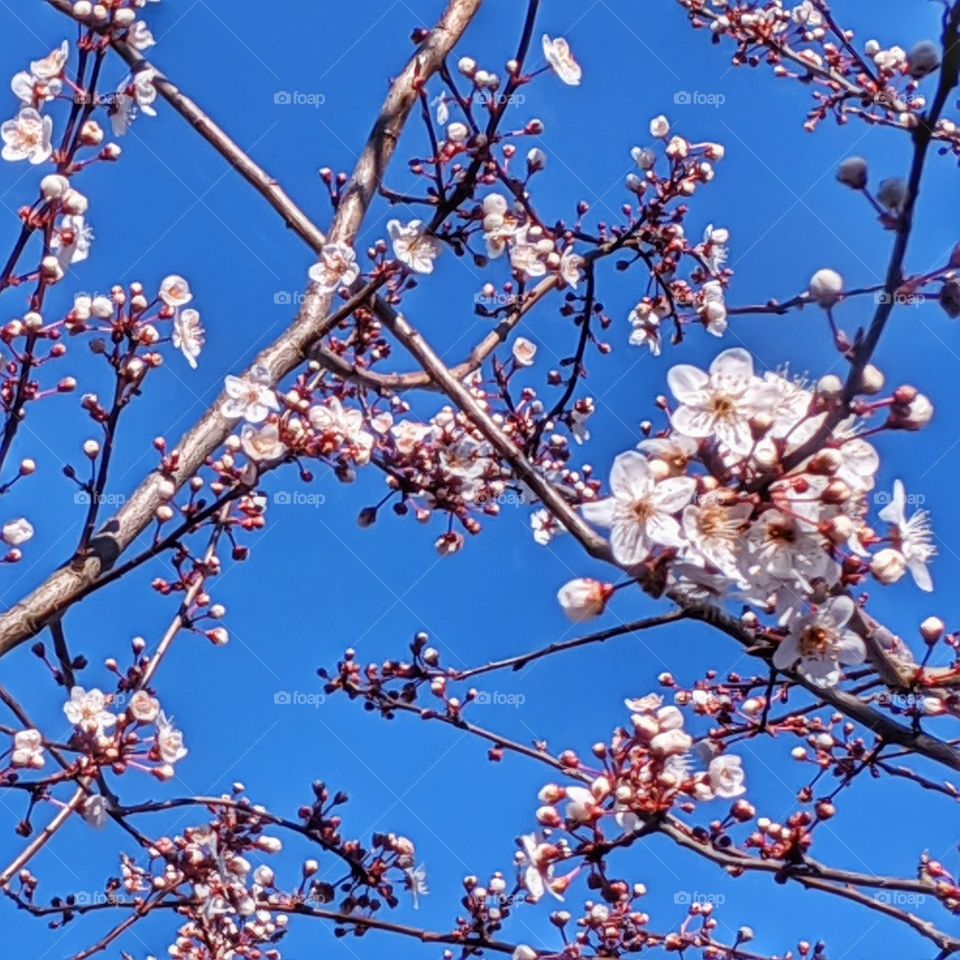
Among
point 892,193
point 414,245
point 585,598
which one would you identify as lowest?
point 585,598

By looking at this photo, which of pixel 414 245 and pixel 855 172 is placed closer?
pixel 855 172

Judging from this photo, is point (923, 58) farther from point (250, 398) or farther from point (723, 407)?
point (250, 398)

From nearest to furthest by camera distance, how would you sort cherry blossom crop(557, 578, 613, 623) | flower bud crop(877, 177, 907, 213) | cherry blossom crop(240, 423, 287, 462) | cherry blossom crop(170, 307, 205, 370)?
flower bud crop(877, 177, 907, 213) → cherry blossom crop(557, 578, 613, 623) → cherry blossom crop(240, 423, 287, 462) → cherry blossom crop(170, 307, 205, 370)

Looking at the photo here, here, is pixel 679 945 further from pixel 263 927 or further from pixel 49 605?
pixel 49 605

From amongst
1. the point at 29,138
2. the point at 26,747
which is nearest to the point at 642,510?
the point at 26,747

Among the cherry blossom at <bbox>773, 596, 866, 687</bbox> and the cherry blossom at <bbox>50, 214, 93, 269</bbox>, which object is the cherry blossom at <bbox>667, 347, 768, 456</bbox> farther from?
the cherry blossom at <bbox>50, 214, 93, 269</bbox>

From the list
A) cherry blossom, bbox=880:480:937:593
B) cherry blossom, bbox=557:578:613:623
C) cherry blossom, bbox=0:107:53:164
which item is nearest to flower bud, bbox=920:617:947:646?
cherry blossom, bbox=880:480:937:593

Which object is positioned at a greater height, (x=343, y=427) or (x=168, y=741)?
(x=343, y=427)

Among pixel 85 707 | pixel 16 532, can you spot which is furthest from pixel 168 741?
pixel 16 532

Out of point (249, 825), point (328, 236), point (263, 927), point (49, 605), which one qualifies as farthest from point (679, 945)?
point (328, 236)

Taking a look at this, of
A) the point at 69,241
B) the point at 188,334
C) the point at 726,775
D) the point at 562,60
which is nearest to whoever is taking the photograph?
the point at 726,775

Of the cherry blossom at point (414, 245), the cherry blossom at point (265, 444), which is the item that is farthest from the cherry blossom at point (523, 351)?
the cherry blossom at point (265, 444)

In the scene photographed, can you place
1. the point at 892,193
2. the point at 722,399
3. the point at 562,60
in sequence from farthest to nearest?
1. the point at 562,60
2. the point at 722,399
3. the point at 892,193

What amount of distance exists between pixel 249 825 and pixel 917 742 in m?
2.53
